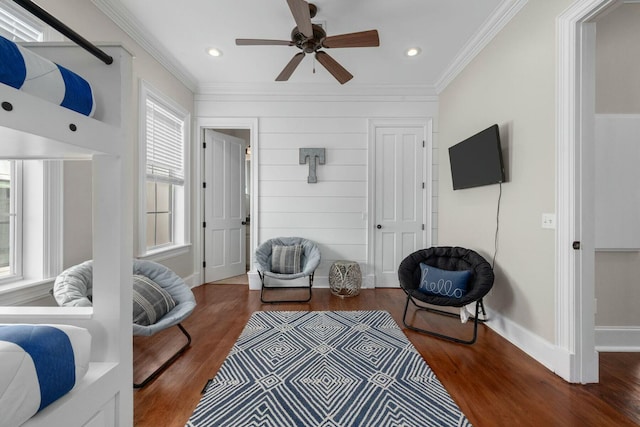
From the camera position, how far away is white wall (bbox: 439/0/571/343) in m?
1.93

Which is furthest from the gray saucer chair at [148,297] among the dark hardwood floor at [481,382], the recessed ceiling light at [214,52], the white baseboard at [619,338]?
the white baseboard at [619,338]

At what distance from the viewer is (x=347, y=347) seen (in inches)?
83.7

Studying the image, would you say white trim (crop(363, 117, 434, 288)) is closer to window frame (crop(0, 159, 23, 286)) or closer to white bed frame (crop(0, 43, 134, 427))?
white bed frame (crop(0, 43, 134, 427))

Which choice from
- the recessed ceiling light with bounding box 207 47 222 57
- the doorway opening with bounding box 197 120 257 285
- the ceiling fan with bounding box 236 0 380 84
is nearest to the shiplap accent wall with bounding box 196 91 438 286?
the doorway opening with bounding box 197 120 257 285

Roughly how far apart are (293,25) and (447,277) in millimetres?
2786

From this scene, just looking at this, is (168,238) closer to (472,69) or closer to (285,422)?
(285,422)

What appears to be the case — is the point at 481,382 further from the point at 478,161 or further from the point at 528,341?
the point at 478,161

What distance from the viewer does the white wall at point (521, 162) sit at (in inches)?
75.9

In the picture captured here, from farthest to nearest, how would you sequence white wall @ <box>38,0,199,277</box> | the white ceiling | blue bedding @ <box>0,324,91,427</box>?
the white ceiling < white wall @ <box>38,0,199,277</box> < blue bedding @ <box>0,324,91,427</box>

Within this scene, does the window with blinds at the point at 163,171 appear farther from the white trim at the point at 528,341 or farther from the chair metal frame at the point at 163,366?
the white trim at the point at 528,341

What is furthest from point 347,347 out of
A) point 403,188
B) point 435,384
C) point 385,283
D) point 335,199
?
point 403,188

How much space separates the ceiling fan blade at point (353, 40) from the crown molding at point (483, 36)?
3.76 ft

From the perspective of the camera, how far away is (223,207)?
4.11 m

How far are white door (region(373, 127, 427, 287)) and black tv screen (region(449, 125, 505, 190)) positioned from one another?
680 millimetres
